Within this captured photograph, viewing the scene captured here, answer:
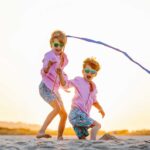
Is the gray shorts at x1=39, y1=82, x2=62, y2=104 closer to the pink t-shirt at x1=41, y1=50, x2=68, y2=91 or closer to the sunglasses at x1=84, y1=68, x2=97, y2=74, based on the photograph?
the pink t-shirt at x1=41, y1=50, x2=68, y2=91

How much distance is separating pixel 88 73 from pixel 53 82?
85cm

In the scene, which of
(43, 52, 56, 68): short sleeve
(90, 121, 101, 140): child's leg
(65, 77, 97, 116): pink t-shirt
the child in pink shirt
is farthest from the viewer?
(43, 52, 56, 68): short sleeve

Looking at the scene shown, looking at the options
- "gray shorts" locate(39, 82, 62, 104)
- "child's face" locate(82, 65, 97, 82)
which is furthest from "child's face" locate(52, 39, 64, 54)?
"gray shorts" locate(39, 82, 62, 104)

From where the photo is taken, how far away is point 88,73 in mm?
10008

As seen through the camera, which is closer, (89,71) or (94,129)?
(94,129)

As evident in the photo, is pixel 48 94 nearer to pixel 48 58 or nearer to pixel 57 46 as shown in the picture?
pixel 48 58

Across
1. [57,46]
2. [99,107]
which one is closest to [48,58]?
[57,46]

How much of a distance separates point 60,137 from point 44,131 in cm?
47

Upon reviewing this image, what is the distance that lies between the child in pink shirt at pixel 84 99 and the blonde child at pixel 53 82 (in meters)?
0.35

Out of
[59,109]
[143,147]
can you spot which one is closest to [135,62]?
[143,147]

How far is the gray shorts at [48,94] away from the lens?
10.2m

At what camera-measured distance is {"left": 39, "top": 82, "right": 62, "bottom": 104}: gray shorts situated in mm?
10161

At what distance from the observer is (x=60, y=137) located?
32.8 feet

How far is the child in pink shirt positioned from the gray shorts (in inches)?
15.7
